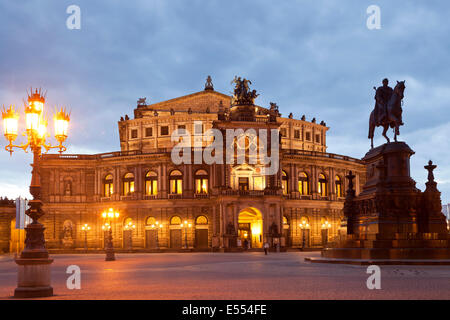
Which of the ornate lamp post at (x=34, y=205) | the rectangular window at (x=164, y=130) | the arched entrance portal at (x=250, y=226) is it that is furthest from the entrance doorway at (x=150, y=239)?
the ornate lamp post at (x=34, y=205)

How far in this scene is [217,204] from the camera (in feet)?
221

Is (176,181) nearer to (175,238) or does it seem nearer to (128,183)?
(128,183)

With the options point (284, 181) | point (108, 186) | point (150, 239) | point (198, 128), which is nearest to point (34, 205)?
point (150, 239)

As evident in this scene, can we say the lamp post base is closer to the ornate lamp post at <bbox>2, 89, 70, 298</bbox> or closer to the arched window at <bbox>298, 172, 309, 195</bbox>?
the ornate lamp post at <bbox>2, 89, 70, 298</bbox>

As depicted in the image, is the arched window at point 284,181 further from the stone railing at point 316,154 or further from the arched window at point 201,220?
the arched window at point 201,220

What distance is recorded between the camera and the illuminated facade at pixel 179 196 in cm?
6806

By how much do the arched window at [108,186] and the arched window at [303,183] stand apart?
2728 cm

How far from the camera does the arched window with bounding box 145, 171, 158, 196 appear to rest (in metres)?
73.7

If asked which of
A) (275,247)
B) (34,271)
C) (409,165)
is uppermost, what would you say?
(409,165)

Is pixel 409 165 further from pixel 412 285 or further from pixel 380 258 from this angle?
pixel 412 285

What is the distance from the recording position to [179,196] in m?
72.0

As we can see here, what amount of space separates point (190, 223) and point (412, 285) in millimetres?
56264

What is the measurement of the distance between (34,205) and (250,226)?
56.9m
